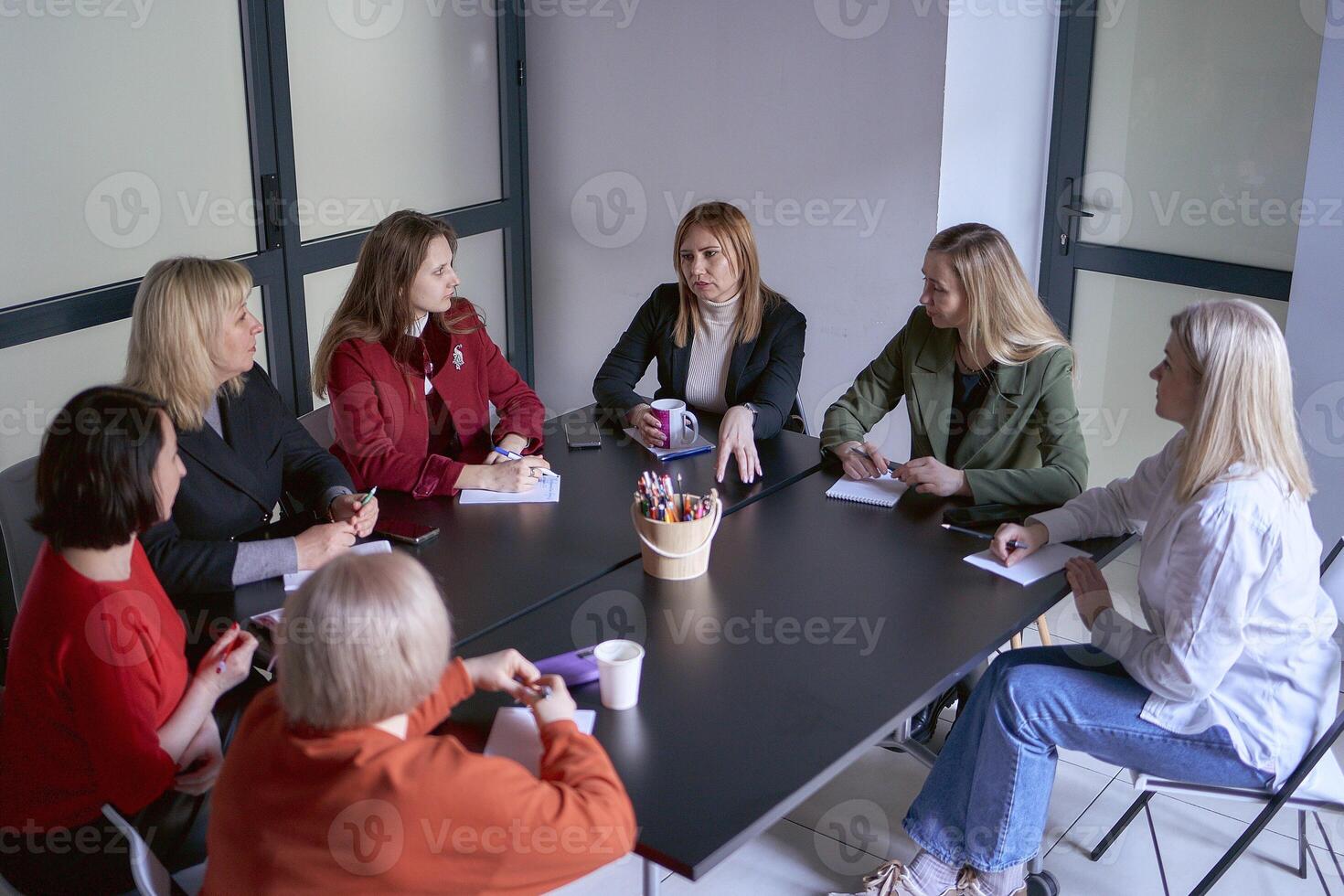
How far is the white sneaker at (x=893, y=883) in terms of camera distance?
2404mm

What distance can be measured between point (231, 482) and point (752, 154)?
2.46 metres

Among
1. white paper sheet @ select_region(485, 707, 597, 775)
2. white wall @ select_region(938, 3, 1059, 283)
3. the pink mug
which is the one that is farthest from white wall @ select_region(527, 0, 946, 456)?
white paper sheet @ select_region(485, 707, 597, 775)

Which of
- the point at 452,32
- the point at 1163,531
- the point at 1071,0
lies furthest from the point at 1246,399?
the point at 452,32

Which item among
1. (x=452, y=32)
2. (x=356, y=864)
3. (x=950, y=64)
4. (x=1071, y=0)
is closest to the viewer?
(x=356, y=864)

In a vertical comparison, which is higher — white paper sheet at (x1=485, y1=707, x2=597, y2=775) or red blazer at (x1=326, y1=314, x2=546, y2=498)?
red blazer at (x1=326, y1=314, x2=546, y2=498)

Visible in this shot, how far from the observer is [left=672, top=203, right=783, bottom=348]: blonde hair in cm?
322

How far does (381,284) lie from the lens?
301cm

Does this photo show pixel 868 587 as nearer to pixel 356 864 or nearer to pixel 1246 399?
pixel 1246 399

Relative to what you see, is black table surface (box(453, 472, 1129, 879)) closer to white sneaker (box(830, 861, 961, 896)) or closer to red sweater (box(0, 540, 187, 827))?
red sweater (box(0, 540, 187, 827))

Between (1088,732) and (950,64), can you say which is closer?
(1088,732)

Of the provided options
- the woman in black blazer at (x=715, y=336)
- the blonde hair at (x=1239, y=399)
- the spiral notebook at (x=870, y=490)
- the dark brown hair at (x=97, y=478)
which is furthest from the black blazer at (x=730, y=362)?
the dark brown hair at (x=97, y=478)

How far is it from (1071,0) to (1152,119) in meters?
0.48

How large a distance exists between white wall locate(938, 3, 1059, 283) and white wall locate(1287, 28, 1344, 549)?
998 mm

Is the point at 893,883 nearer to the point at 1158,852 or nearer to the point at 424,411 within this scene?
the point at 1158,852
